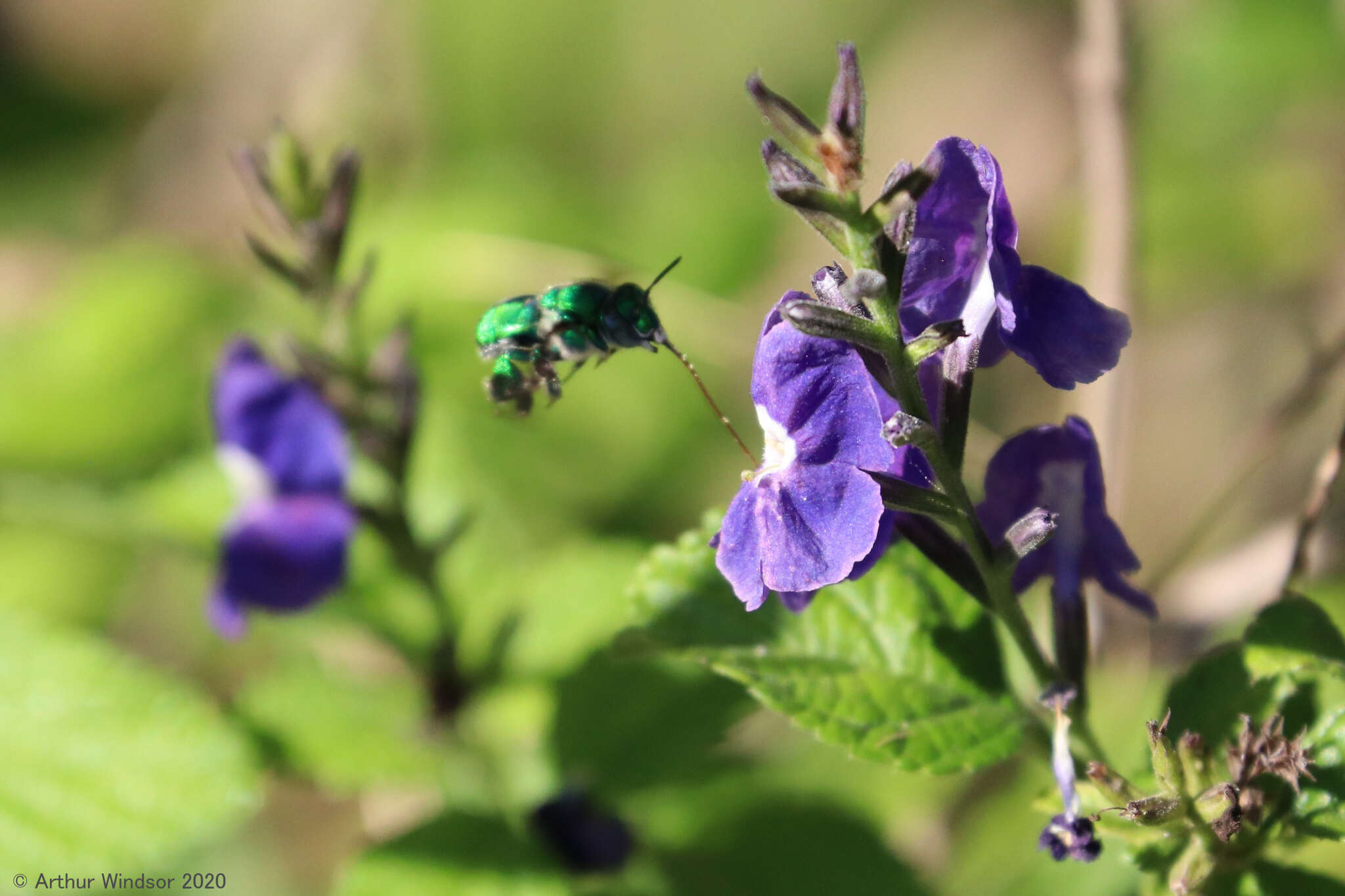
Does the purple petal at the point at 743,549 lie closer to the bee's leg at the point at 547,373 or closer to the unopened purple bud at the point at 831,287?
the unopened purple bud at the point at 831,287

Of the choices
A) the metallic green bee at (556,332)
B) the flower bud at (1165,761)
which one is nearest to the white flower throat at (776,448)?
the metallic green bee at (556,332)

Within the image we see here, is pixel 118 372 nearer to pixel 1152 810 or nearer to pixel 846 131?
pixel 846 131

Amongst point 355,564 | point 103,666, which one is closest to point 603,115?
point 355,564

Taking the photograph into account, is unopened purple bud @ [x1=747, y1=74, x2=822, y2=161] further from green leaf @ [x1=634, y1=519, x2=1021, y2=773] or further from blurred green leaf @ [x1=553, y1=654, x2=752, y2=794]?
blurred green leaf @ [x1=553, y1=654, x2=752, y2=794]

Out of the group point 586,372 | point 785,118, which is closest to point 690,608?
point 785,118

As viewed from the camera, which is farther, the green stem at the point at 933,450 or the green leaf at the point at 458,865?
the green leaf at the point at 458,865

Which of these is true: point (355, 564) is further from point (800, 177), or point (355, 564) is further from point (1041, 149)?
point (1041, 149)
